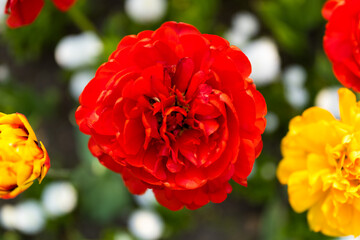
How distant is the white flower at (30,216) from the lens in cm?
86

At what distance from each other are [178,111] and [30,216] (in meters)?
0.55

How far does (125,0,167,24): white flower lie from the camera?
78 cm

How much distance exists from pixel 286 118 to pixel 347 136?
45 cm

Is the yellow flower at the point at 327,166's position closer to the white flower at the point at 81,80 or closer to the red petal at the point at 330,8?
the red petal at the point at 330,8

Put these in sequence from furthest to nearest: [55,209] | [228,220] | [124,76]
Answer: [228,220] < [55,209] < [124,76]

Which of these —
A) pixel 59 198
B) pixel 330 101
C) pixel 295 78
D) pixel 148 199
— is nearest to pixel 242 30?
pixel 295 78

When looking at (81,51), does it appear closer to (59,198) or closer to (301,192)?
(59,198)

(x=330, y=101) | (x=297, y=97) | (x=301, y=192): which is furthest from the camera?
(x=297, y=97)

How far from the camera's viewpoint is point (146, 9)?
2.57ft

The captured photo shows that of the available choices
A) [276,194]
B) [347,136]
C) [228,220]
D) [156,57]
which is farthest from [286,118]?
[156,57]

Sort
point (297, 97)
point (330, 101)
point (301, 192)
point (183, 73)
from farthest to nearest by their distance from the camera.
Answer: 1. point (297, 97)
2. point (330, 101)
3. point (301, 192)
4. point (183, 73)

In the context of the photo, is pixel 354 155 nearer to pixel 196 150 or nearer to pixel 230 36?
pixel 196 150

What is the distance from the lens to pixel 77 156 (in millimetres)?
1037

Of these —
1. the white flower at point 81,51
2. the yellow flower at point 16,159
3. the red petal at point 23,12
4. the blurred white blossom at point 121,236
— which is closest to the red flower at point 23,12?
the red petal at point 23,12
